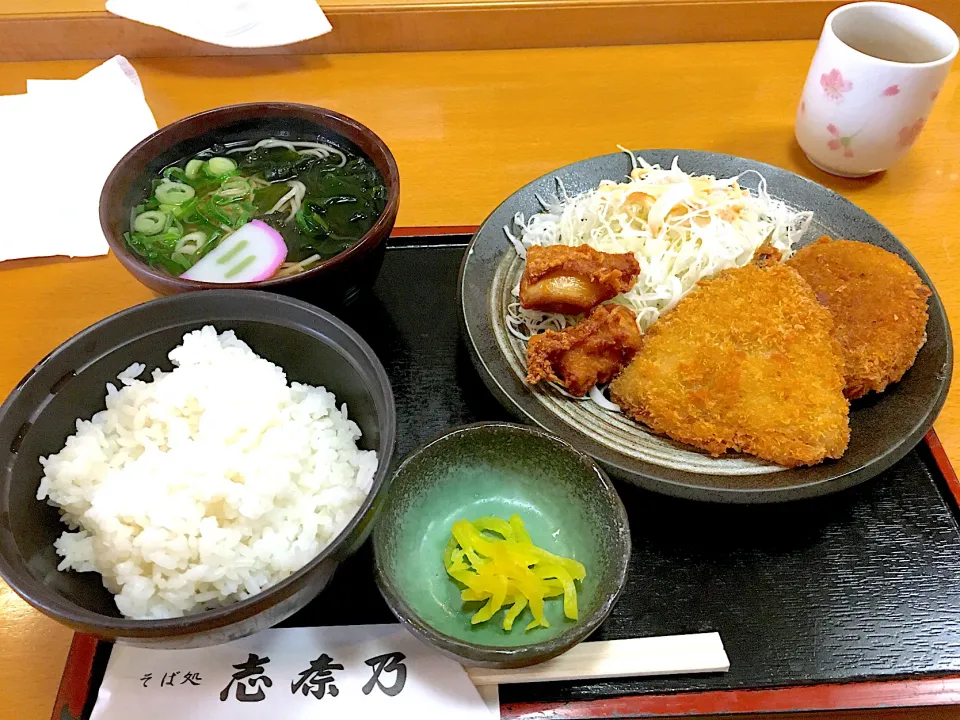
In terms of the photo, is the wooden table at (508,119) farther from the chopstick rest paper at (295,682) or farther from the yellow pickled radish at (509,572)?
the yellow pickled radish at (509,572)

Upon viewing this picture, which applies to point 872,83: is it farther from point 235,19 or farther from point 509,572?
point 235,19

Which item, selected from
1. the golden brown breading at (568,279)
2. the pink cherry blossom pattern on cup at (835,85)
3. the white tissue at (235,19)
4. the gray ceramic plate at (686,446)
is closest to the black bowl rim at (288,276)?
the gray ceramic plate at (686,446)

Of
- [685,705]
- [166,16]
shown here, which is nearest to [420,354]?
[685,705]

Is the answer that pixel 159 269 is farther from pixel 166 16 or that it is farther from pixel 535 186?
pixel 166 16

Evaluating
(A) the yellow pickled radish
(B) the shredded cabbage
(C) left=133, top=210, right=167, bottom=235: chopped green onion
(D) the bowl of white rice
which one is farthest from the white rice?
(B) the shredded cabbage

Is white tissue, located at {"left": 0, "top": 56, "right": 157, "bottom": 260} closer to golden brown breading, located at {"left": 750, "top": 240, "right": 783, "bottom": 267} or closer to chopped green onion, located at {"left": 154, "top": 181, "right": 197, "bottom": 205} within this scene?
chopped green onion, located at {"left": 154, "top": 181, "right": 197, "bottom": 205}

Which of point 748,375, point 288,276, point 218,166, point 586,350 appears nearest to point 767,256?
point 748,375
